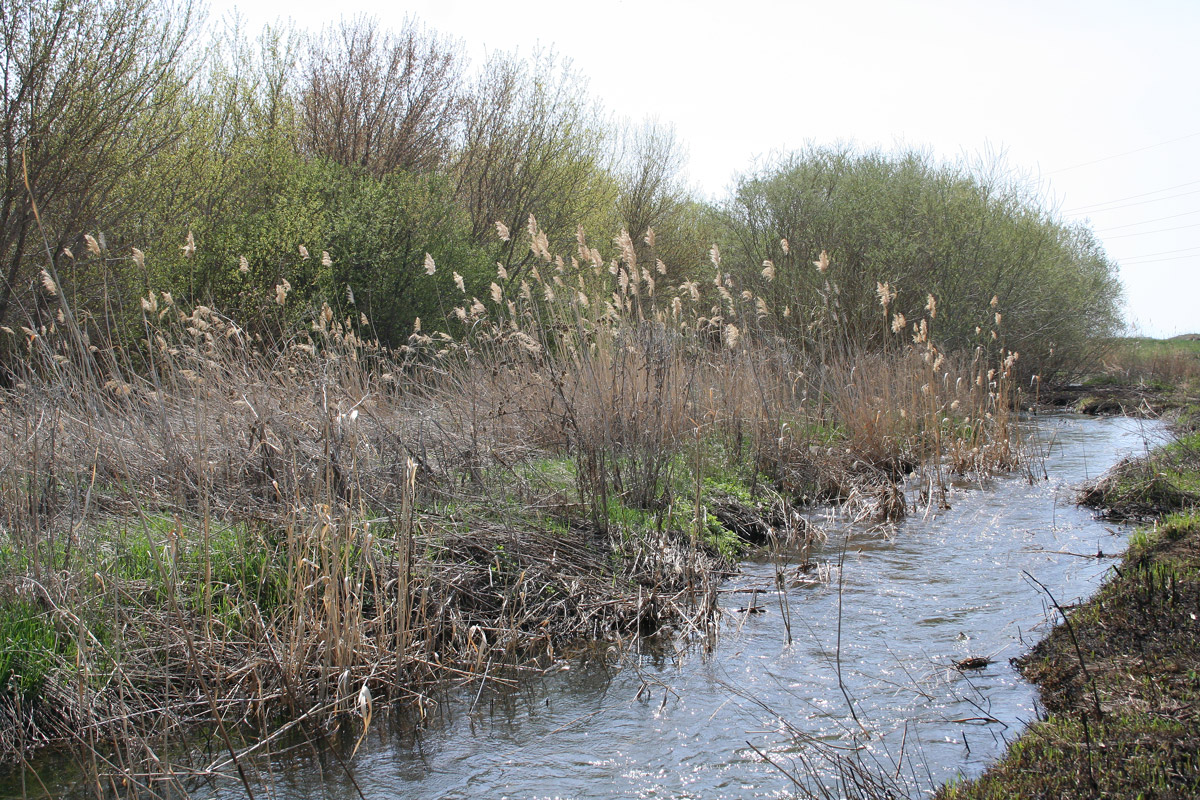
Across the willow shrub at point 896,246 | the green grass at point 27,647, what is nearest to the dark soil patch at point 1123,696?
the green grass at point 27,647

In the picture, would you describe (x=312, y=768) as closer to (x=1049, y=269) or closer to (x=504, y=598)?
(x=504, y=598)

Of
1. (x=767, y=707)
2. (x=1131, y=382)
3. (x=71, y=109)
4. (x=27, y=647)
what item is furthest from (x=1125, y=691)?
(x=1131, y=382)

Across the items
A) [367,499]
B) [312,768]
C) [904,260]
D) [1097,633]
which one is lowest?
[312,768]

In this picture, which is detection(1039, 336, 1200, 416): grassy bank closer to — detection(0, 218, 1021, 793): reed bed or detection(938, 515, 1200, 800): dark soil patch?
detection(0, 218, 1021, 793): reed bed

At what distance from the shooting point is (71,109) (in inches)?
378

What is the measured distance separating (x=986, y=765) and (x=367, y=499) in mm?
3383

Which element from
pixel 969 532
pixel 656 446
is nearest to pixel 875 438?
pixel 969 532

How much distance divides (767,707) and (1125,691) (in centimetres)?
131

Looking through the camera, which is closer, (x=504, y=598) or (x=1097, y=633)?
(x=1097, y=633)

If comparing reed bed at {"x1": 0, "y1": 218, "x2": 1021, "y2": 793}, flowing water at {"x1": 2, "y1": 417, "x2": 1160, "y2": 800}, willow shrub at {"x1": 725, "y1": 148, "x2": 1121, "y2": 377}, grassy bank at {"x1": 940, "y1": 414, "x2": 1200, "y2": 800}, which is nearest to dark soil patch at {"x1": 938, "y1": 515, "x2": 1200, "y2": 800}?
grassy bank at {"x1": 940, "y1": 414, "x2": 1200, "y2": 800}

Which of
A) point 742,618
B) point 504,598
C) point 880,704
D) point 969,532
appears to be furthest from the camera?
point 969,532

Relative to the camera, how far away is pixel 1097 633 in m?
3.70

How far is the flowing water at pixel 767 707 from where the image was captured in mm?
2977

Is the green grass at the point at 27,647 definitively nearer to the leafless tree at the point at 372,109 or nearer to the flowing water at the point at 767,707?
the flowing water at the point at 767,707
